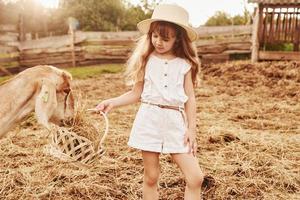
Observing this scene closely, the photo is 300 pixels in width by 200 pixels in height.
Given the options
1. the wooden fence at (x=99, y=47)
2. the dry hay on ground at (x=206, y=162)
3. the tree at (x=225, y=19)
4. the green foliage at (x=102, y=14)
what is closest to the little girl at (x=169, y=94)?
the dry hay on ground at (x=206, y=162)

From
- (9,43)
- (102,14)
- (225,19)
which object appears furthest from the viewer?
(102,14)

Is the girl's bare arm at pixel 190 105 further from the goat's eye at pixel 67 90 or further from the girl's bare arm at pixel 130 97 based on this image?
the goat's eye at pixel 67 90

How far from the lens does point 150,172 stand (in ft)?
10.3

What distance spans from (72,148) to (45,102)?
2.03 feet

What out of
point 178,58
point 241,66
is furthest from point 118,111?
point 241,66

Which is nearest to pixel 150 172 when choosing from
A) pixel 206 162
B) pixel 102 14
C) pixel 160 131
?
pixel 160 131

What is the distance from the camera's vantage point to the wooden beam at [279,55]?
1311cm

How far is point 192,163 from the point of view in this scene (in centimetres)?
292

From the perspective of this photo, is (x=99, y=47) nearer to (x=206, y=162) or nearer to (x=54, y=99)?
(x=206, y=162)

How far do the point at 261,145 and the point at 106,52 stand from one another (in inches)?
473

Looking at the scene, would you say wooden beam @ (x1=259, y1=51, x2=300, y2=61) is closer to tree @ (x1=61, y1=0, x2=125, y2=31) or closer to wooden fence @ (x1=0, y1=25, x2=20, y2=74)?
wooden fence @ (x1=0, y1=25, x2=20, y2=74)

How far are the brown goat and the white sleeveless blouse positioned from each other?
0.90 metres

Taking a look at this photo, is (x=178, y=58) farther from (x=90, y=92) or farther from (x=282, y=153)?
(x=90, y=92)

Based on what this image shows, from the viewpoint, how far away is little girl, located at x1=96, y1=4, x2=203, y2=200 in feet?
9.62
